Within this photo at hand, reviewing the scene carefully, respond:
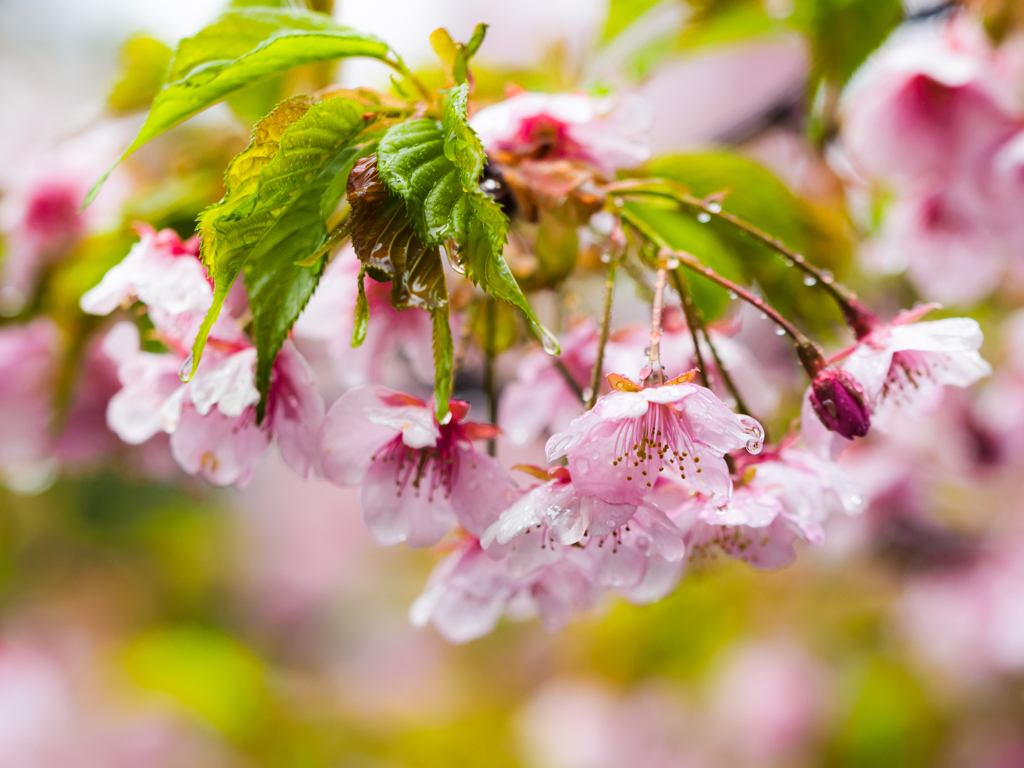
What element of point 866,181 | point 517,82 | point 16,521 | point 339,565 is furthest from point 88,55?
point 866,181

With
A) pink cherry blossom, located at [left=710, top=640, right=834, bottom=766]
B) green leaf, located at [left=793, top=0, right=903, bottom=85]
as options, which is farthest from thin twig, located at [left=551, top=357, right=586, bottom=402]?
pink cherry blossom, located at [left=710, top=640, right=834, bottom=766]

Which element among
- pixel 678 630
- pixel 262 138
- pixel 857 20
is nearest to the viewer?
pixel 262 138

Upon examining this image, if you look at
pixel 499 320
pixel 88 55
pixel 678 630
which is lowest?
pixel 678 630

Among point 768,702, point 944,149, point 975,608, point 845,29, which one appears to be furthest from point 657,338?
point 768,702

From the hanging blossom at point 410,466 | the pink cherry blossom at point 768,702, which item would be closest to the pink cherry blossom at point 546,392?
the hanging blossom at point 410,466

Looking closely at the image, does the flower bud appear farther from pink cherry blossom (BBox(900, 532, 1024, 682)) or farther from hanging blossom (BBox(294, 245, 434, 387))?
pink cherry blossom (BBox(900, 532, 1024, 682))

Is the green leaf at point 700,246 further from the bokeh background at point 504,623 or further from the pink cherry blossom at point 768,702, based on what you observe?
the pink cherry blossom at point 768,702

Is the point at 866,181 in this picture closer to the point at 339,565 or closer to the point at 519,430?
the point at 519,430
